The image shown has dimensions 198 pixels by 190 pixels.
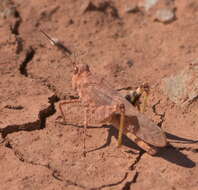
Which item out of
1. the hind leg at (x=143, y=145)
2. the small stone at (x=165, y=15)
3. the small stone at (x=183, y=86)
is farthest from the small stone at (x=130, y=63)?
the hind leg at (x=143, y=145)

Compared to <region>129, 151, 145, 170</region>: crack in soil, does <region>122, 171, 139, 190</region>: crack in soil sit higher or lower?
lower

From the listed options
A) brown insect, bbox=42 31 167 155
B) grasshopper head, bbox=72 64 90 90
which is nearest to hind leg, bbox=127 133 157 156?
brown insect, bbox=42 31 167 155

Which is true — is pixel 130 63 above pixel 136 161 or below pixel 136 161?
above

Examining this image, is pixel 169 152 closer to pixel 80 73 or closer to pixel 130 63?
pixel 80 73

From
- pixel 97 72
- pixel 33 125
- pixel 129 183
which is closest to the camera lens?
pixel 129 183

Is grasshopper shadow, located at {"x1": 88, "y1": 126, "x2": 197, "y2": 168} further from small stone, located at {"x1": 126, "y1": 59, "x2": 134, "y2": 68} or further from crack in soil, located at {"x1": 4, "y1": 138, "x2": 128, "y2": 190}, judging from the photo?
small stone, located at {"x1": 126, "y1": 59, "x2": 134, "y2": 68}

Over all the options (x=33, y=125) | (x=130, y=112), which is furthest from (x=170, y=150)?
(x=33, y=125)
